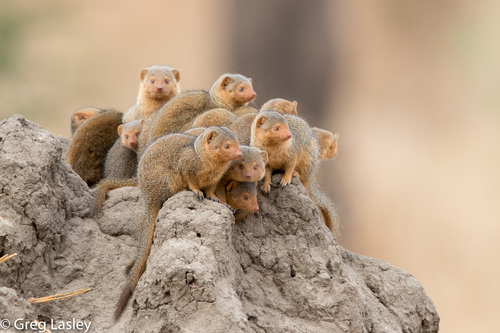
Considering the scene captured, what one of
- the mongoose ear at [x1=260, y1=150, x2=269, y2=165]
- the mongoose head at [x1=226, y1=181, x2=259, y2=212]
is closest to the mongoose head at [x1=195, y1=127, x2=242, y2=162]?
the mongoose head at [x1=226, y1=181, x2=259, y2=212]

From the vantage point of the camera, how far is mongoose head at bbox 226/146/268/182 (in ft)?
17.3

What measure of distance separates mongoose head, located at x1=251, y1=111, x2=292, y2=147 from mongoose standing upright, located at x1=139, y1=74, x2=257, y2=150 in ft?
3.00

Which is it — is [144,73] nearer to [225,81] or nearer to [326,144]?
[225,81]

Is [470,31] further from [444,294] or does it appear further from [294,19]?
[444,294]

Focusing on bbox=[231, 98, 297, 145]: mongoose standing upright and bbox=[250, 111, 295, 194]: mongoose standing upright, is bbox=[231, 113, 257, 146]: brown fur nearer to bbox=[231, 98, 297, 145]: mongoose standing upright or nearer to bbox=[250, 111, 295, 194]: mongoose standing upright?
bbox=[231, 98, 297, 145]: mongoose standing upright

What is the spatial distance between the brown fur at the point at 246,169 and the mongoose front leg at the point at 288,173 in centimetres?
27

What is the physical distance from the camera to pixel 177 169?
523 centimetres

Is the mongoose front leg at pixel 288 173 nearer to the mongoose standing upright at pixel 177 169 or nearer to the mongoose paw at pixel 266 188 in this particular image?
the mongoose paw at pixel 266 188

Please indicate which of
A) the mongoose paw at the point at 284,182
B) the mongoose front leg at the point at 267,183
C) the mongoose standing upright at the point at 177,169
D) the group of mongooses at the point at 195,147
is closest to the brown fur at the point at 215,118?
the group of mongooses at the point at 195,147

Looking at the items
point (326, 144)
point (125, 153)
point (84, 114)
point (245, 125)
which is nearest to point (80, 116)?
point (84, 114)

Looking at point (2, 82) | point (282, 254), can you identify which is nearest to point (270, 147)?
point (282, 254)

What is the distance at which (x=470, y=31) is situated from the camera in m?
9.88

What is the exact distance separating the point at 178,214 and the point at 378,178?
15.7ft

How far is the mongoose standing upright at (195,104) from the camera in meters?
6.51
